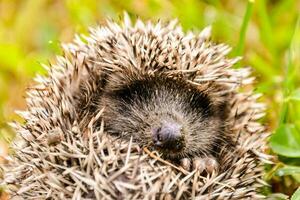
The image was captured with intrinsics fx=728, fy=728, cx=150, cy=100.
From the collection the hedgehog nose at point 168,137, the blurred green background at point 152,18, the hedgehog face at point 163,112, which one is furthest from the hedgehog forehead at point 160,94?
the blurred green background at point 152,18

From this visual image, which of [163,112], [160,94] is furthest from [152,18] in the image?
[163,112]

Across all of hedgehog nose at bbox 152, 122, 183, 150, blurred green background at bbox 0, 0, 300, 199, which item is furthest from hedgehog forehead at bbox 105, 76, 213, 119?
blurred green background at bbox 0, 0, 300, 199

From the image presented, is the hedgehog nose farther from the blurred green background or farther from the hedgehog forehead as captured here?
the blurred green background

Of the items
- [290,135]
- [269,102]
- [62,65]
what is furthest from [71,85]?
[269,102]

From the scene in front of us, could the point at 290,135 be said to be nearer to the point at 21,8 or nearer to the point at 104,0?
the point at 104,0

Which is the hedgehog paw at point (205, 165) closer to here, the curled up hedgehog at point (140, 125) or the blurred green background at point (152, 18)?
the curled up hedgehog at point (140, 125)
